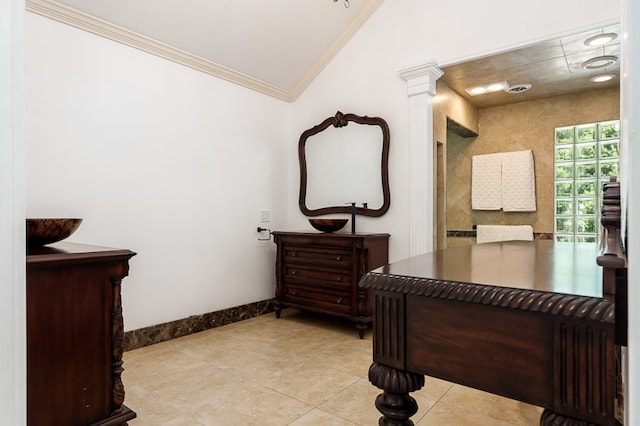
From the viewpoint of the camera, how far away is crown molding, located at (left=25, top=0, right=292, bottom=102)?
248cm

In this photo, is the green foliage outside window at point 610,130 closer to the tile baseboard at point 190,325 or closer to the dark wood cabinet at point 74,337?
the tile baseboard at point 190,325

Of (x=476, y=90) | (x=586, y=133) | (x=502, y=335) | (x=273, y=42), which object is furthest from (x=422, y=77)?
(x=502, y=335)

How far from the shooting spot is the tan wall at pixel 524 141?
4168mm

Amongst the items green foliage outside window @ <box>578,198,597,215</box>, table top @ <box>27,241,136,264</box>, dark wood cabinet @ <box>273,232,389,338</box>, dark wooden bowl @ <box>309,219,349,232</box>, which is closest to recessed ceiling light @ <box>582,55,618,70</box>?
green foliage outside window @ <box>578,198,597,215</box>

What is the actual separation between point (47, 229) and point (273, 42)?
108 inches

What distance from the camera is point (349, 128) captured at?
12.7ft

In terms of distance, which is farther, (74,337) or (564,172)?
(564,172)

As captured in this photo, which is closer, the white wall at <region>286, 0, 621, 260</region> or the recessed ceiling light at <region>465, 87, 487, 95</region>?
the white wall at <region>286, 0, 621, 260</region>

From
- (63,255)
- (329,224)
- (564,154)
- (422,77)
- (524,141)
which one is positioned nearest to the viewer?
(63,255)

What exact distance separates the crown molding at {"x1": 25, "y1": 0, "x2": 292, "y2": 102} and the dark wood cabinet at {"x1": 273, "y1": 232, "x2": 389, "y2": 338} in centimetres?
161

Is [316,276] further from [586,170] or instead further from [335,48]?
[586,170]

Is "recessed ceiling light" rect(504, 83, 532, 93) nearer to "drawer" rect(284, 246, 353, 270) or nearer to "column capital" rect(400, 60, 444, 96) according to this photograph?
"column capital" rect(400, 60, 444, 96)

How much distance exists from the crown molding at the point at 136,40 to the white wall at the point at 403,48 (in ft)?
2.54

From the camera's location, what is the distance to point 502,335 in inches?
31.3
